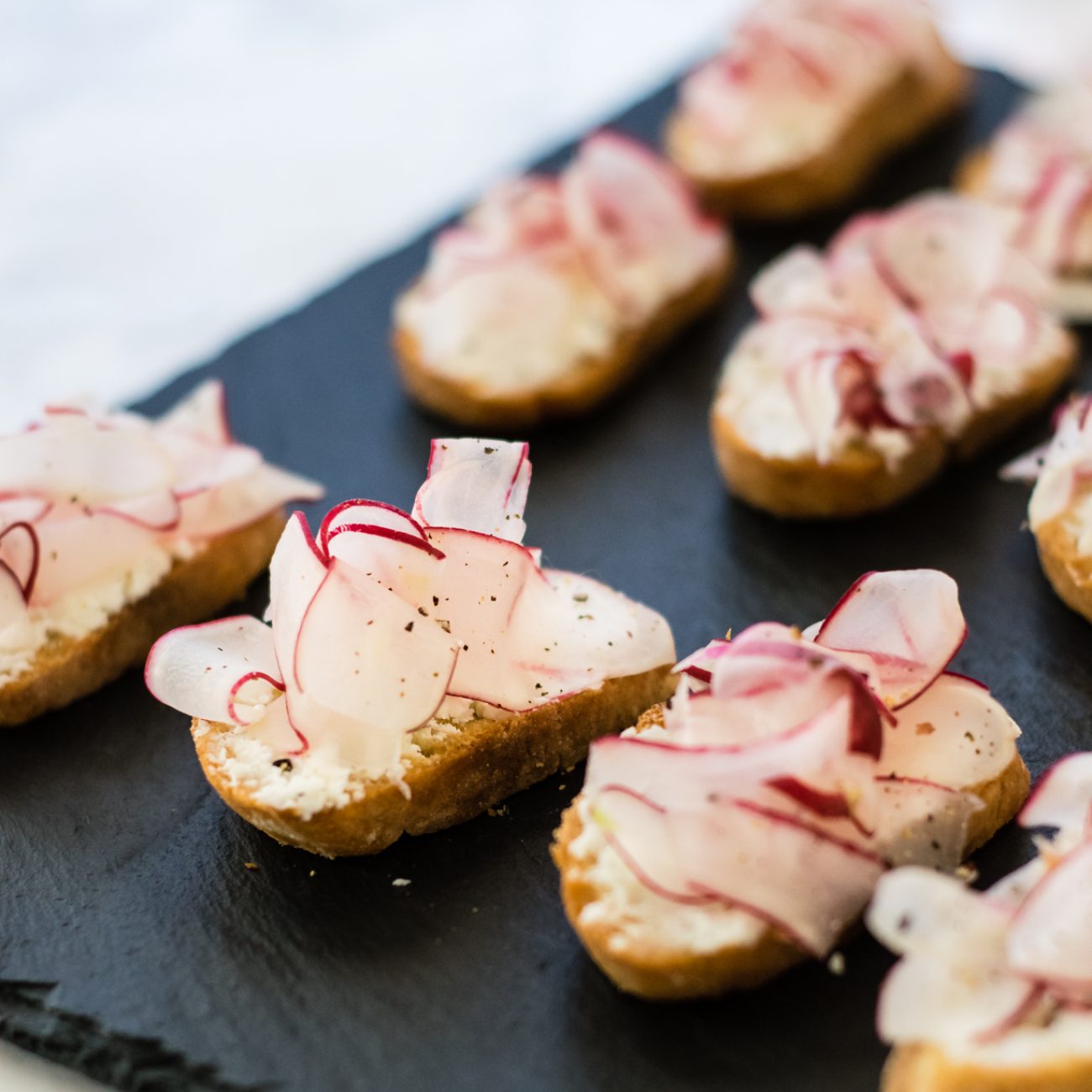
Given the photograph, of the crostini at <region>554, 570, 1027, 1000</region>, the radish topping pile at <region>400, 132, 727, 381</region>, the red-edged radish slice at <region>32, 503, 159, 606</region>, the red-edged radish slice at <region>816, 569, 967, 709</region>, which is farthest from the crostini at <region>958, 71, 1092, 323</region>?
the red-edged radish slice at <region>32, 503, 159, 606</region>

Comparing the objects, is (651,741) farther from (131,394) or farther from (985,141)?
(985,141)

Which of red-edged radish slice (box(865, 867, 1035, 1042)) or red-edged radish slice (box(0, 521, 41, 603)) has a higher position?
red-edged radish slice (box(0, 521, 41, 603))

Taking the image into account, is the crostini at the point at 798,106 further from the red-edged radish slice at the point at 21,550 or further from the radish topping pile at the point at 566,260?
the red-edged radish slice at the point at 21,550

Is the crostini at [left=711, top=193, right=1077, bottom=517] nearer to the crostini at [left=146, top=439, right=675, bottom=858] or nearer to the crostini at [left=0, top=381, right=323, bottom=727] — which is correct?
the crostini at [left=146, top=439, right=675, bottom=858]

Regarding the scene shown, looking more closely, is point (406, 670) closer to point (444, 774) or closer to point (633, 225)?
point (444, 774)

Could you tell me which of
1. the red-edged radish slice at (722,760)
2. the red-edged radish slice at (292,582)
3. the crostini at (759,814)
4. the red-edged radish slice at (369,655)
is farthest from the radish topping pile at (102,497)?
the red-edged radish slice at (722,760)

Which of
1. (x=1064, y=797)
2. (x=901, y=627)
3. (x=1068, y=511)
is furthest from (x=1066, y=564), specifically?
(x=1064, y=797)

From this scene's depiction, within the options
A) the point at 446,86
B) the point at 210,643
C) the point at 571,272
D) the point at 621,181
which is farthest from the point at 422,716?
the point at 446,86
